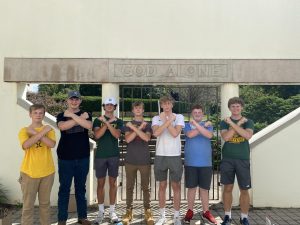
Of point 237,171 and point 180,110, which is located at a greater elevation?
point 180,110

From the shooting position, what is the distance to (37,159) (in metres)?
4.73

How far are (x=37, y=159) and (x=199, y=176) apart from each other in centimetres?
245

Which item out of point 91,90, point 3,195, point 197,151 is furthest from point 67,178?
point 91,90

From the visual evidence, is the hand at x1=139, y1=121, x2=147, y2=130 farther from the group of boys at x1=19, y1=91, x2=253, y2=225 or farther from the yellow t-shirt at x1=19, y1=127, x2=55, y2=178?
the yellow t-shirt at x1=19, y1=127, x2=55, y2=178

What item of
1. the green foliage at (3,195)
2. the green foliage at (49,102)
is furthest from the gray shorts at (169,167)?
the green foliage at (49,102)

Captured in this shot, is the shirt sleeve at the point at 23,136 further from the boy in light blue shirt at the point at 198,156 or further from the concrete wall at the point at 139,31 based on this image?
the boy in light blue shirt at the point at 198,156

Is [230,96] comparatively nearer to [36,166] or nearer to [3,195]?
[36,166]

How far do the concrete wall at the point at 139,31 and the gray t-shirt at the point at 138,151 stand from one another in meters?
1.99

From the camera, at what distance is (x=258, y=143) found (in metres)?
6.71

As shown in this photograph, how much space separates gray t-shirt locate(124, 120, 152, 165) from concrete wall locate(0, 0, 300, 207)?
199 centimetres

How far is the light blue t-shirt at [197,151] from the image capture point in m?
5.33

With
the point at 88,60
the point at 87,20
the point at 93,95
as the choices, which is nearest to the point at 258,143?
the point at 88,60

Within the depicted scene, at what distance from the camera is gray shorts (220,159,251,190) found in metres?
5.29

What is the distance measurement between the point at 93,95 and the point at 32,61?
58.0 ft
